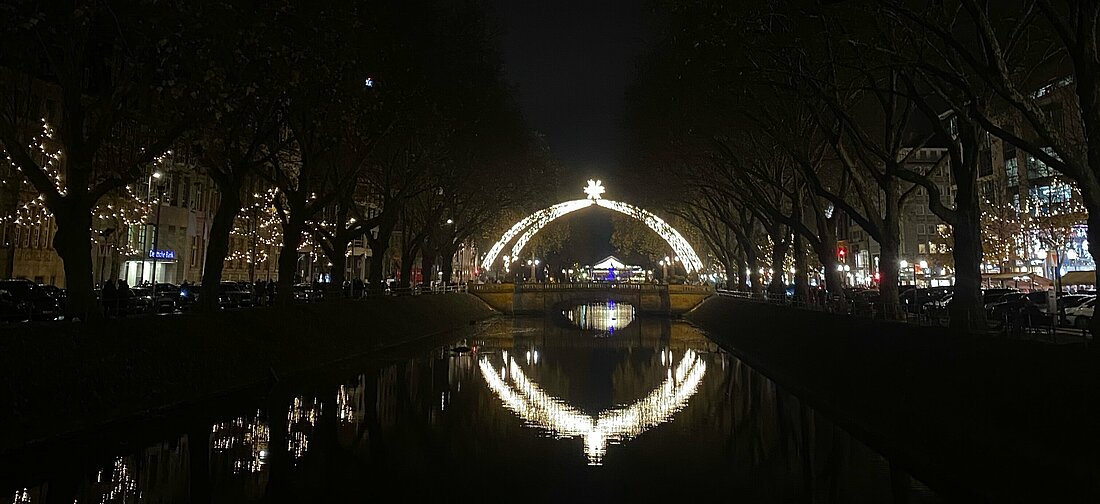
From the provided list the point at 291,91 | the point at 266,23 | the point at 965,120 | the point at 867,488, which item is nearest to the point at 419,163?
the point at 291,91

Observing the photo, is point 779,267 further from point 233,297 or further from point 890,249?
point 233,297

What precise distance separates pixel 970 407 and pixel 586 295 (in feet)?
216

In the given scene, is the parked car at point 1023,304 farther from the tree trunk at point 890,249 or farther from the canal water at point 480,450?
the canal water at point 480,450

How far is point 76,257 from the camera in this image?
59.1 ft

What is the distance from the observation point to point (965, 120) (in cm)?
1819

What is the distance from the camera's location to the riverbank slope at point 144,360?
14719 mm

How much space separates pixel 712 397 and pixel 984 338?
9.34m

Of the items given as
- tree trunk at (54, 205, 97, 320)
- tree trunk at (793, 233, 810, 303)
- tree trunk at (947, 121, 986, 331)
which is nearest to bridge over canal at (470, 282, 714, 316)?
tree trunk at (793, 233, 810, 303)

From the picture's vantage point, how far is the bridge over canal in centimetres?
7600

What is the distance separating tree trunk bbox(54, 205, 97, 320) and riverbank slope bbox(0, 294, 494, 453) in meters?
0.54

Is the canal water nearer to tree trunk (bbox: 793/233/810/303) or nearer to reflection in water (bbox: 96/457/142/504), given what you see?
reflection in water (bbox: 96/457/142/504)

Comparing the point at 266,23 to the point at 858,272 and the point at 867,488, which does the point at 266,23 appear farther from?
the point at 858,272

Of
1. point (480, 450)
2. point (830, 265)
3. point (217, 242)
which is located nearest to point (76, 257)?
point (217, 242)

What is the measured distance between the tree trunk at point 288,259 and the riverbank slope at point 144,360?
0.65 meters
